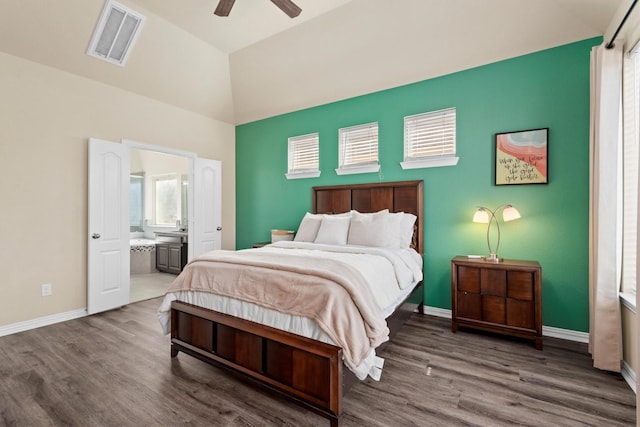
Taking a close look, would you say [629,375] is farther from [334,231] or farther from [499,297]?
[334,231]

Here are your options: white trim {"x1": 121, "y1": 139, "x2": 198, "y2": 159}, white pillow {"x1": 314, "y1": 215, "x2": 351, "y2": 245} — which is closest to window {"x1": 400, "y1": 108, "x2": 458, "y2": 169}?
white pillow {"x1": 314, "y1": 215, "x2": 351, "y2": 245}

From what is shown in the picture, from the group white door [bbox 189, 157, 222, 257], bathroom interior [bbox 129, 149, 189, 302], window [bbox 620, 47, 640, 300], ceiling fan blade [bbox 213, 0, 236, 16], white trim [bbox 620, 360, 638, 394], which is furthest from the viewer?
bathroom interior [bbox 129, 149, 189, 302]

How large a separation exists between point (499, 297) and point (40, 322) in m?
4.91

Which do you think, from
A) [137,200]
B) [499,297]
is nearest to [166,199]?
[137,200]

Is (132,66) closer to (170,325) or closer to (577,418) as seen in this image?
(170,325)

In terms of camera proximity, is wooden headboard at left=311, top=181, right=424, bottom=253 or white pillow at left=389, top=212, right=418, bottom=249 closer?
white pillow at left=389, top=212, right=418, bottom=249

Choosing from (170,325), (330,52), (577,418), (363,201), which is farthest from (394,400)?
(330,52)

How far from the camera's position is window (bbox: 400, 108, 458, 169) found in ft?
11.8

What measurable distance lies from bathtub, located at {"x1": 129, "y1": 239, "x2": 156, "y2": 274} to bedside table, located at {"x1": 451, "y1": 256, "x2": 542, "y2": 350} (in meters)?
5.84

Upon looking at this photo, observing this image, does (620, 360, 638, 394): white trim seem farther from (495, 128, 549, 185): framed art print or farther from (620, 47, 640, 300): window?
(495, 128, 549, 185): framed art print

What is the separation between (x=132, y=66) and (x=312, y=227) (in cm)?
314

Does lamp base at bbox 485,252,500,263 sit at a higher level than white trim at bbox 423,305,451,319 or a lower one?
higher

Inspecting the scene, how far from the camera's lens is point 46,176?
3418 mm

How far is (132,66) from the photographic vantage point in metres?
3.87
